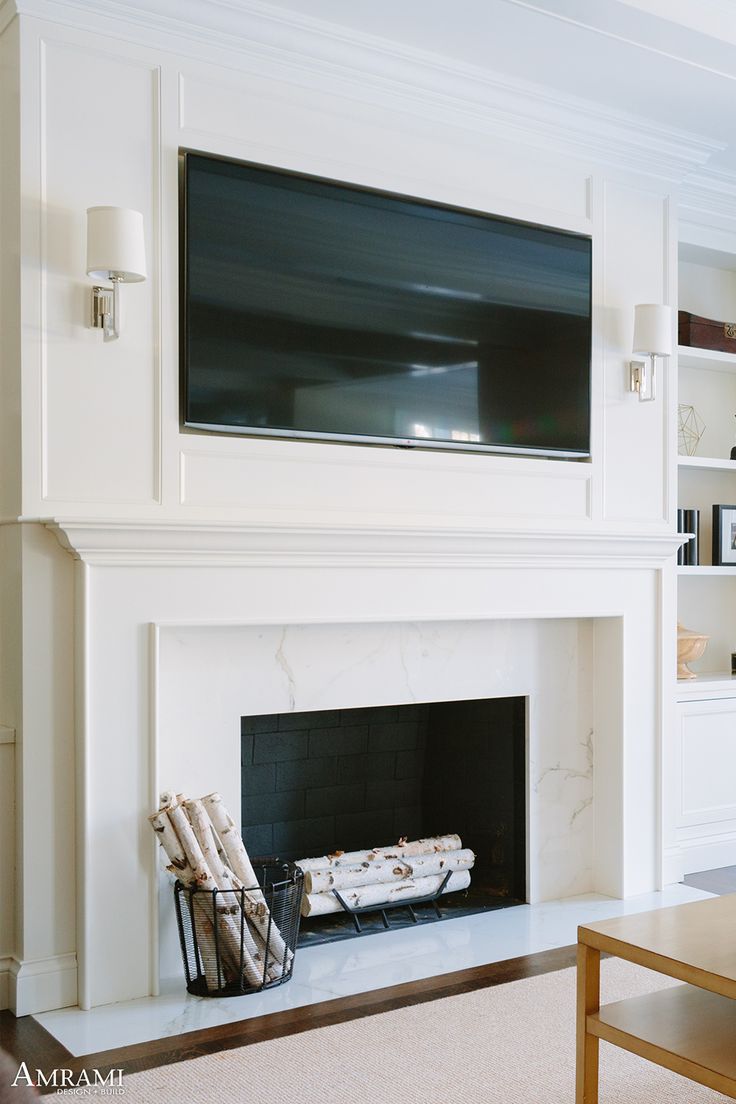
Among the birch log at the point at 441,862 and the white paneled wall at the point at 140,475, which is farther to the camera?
the birch log at the point at 441,862

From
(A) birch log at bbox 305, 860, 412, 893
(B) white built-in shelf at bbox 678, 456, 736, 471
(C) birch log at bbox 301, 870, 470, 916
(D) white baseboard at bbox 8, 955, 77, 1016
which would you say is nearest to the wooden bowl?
(B) white built-in shelf at bbox 678, 456, 736, 471

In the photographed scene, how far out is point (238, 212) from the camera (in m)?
3.05

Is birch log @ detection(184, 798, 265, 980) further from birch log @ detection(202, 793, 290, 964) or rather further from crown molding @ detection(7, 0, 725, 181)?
crown molding @ detection(7, 0, 725, 181)

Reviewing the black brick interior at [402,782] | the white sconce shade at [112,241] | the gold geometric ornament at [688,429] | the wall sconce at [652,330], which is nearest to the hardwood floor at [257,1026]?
the black brick interior at [402,782]

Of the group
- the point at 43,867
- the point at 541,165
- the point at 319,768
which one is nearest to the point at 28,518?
the point at 43,867

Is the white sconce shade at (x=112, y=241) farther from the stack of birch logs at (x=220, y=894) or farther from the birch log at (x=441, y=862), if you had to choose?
the birch log at (x=441, y=862)

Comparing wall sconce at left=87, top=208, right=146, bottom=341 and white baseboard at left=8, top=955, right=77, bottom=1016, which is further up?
wall sconce at left=87, top=208, right=146, bottom=341

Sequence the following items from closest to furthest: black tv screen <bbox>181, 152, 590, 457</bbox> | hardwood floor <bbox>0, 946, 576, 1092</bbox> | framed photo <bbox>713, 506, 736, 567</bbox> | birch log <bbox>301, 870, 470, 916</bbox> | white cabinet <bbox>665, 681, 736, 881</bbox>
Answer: hardwood floor <bbox>0, 946, 576, 1092</bbox>
black tv screen <bbox>181, 152, 590, 457</bbox>
birch log <bbox>301, 870, 470, 916</bbox>
white cabinet <bbox>665, 681, 736, 881</bbox>
framed photo <bbox>713, 506, 736, 567</bbox>

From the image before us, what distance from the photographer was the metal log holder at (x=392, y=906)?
3412 millimetres

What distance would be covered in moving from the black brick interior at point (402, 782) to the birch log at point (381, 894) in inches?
Answer: 8.5

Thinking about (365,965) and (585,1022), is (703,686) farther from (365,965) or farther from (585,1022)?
(585,1022)

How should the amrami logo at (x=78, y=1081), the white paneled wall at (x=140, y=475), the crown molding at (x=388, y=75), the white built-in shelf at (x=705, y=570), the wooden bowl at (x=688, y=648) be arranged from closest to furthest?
1. the amrami logo at (x=78, y=1081)
2. the white paneled wall at (x=140, y=475)
3. the crown molding at (x=388, y=75)
4. the wooden bowl at (x=688, y=648)
5. the white built-in shelf at (x=705, y=570)

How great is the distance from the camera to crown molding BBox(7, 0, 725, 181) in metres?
2.91

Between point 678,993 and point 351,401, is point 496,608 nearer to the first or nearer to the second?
point 351,401
